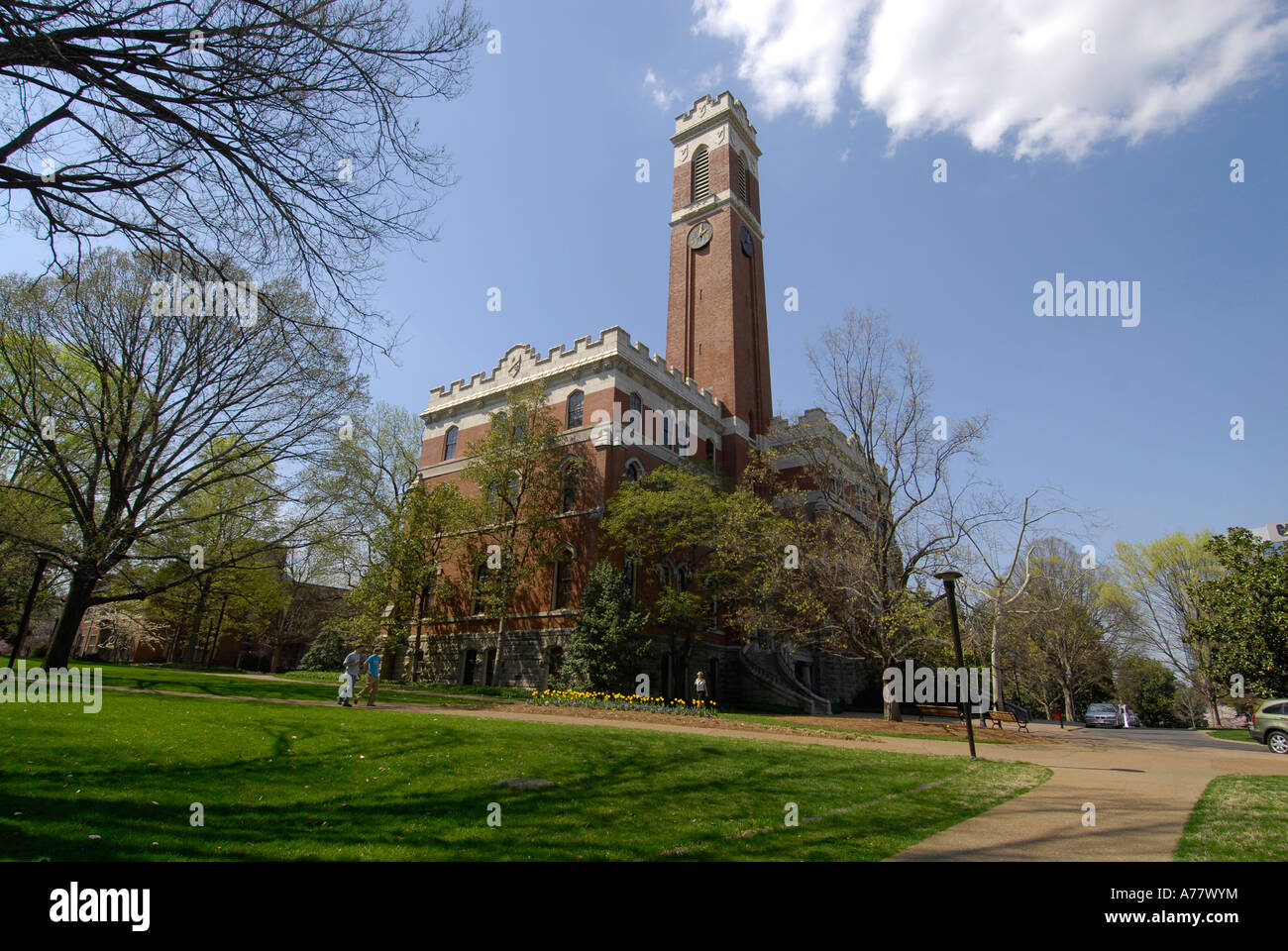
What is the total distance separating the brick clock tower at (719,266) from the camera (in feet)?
125

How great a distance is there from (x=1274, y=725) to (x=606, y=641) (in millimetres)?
20775

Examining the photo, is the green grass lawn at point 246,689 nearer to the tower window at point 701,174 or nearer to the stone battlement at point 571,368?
the stone battlement at point 571,368

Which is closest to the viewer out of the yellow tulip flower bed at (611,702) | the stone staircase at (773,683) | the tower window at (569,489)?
the yellow tulip flower bed at (611,702)

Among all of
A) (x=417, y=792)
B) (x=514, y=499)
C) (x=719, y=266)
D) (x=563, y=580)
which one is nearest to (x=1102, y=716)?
(x=563, y=580)

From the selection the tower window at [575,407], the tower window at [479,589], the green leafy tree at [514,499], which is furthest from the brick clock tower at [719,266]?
the tower window at [479,589]

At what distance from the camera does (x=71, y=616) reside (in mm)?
17562

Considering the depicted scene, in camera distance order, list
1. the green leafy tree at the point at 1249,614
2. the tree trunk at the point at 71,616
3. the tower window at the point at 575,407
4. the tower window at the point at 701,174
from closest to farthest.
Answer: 1. the tree trunk at the point at 71,616
2. the green leafy tree at the point at 1249,614
3. the tower window at the point at 575,407
4. the tower window at the point at 701,174

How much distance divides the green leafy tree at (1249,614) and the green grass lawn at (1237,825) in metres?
21.5

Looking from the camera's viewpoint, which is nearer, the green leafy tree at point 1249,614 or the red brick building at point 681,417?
the green leafy tree at point 1249,614

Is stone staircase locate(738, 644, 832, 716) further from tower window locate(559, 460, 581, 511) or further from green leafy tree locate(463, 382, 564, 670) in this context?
green leafy tree locate(463, 382, 564, 670)

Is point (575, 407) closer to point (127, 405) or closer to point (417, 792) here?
point (127, 405)

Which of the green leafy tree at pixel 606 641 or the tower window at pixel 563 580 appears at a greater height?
the tower window at pixel 563 580
